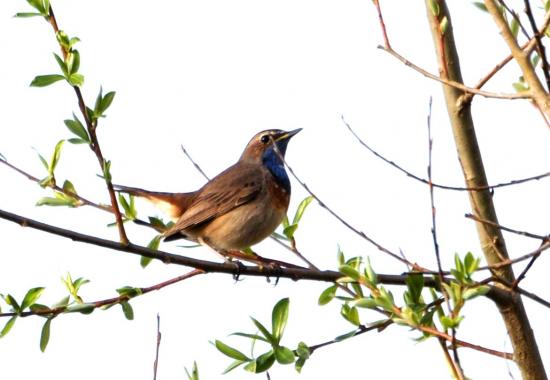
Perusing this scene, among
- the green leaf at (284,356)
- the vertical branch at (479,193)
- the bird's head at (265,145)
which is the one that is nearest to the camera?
the green leaf at (284,356)

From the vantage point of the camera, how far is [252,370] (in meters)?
4.70

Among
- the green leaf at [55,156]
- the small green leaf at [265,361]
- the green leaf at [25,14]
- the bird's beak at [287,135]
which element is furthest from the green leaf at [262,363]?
the bird's beak at [287,135]

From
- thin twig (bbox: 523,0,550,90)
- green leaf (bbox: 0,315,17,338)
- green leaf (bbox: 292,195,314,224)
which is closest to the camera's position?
thin twig (bbox: 523,0,550,90)

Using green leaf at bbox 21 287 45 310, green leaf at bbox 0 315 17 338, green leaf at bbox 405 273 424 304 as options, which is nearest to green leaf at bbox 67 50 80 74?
green leaf at bbox 21 287 45 310

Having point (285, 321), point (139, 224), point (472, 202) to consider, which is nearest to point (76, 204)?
point (139, 224)

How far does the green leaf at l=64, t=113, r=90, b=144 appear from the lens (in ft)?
15.3

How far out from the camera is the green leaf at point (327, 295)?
5109 millimetres

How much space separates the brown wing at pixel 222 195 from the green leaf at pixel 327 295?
11.6ft

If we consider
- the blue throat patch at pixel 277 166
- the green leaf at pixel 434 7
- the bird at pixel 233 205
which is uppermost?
the blue throat patch at pixel 277 166

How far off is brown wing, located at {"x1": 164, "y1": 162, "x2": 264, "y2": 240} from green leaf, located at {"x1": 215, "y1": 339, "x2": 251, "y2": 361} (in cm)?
371

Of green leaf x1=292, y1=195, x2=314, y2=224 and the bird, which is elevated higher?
the bird

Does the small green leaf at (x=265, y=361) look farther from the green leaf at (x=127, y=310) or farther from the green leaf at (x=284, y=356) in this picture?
the green leaf at (x=127, y=310)

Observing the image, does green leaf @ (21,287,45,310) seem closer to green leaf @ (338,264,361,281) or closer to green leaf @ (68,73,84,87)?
green leaf @ (68,73,84,87)

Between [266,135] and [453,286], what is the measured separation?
260 inches
